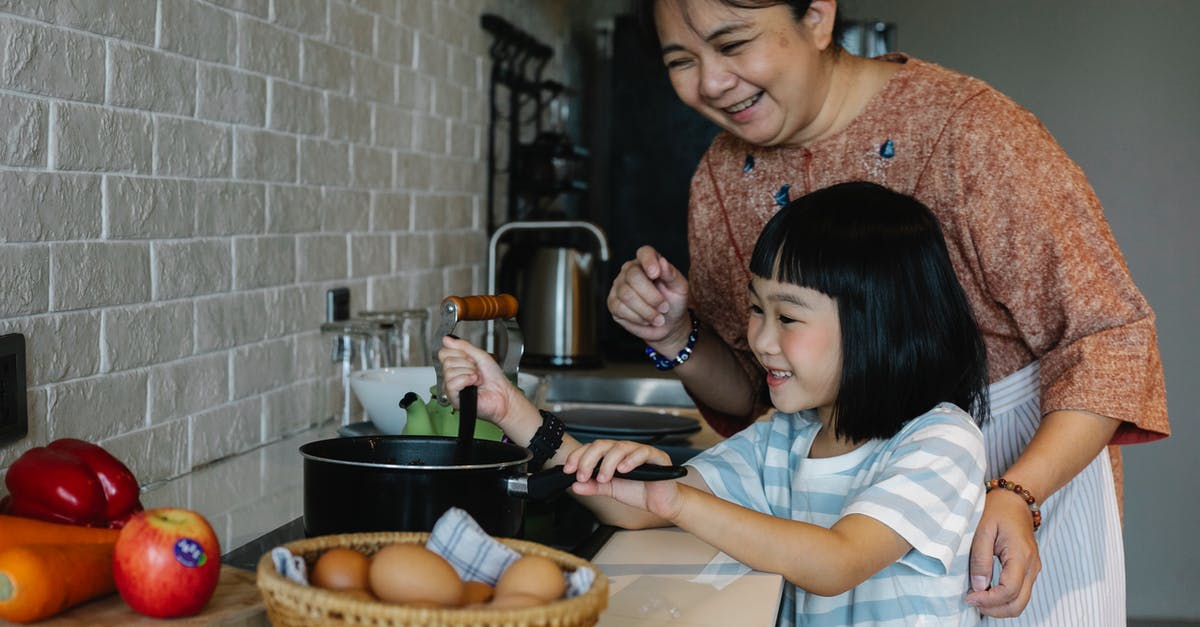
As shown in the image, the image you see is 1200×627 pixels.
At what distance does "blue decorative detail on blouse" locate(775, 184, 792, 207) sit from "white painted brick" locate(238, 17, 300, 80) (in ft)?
2.49

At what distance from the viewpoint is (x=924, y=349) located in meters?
1.31

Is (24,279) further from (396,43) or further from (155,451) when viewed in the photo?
(396,43)

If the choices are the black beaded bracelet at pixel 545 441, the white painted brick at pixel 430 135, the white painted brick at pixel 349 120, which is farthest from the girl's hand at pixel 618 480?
the white painted brick at pixel 430 135

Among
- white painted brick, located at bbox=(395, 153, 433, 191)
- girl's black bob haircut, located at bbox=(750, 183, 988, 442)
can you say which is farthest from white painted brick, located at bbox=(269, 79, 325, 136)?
girl's black bob haircut, located at bbox=(750, 183, 988, 442)

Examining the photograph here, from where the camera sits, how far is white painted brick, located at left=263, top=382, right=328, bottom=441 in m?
1.84

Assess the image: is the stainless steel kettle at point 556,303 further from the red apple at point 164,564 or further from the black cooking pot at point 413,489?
the red apple at point 164,564

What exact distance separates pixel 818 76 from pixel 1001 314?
367mm

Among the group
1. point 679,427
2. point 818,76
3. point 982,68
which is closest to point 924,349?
point 818,76

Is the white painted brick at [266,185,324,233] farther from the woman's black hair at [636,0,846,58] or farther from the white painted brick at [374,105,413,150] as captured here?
the woman's black hair at [636,0,846,58]

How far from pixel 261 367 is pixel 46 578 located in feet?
3.12

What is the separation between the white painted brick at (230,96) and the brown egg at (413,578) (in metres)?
0.98

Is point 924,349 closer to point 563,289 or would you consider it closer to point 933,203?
point 933,203

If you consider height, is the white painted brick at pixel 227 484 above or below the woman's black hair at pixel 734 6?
below

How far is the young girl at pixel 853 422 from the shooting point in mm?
1150
